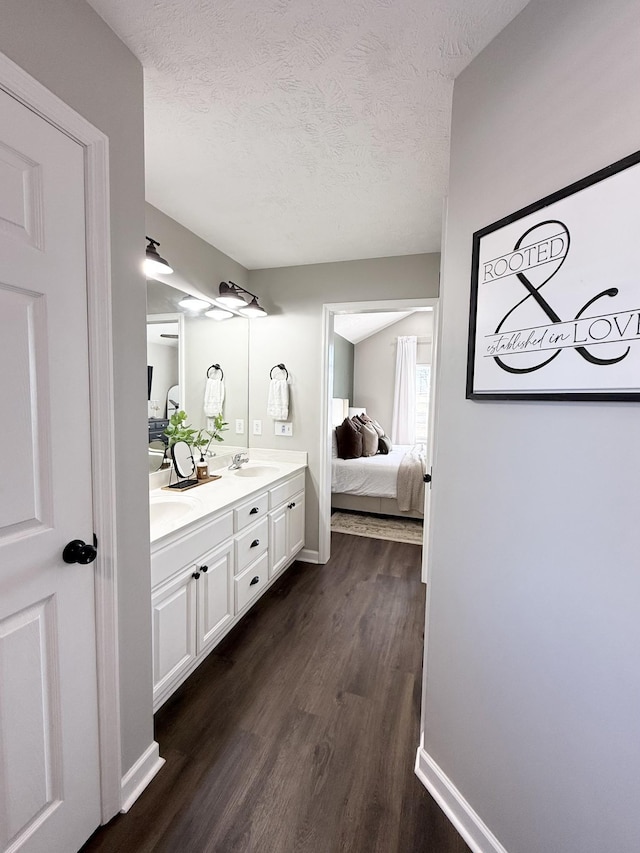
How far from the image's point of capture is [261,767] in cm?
134

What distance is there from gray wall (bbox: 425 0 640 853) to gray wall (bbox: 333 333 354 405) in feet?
14.6

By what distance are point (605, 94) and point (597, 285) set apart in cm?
40

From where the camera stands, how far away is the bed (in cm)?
391

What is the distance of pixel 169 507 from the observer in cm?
194

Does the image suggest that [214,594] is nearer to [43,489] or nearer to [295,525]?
[295,525]

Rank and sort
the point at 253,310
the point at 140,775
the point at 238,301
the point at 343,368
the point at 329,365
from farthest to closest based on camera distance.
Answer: the point at 343,368
the point at 329,365
the point at 253,310
the point at 238,301
the point at 140,775

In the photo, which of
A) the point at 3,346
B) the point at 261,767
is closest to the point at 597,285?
the point at 3,346

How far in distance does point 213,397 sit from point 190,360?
37 cm

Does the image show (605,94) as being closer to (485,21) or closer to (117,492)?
(485,21)

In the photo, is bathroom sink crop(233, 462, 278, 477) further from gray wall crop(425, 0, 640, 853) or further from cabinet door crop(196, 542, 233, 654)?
gray wall crop(425, 0, 640, 853)

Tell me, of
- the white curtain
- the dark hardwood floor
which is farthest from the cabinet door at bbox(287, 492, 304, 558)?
the white curtain

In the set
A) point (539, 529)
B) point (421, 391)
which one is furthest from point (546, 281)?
point (421, 391)

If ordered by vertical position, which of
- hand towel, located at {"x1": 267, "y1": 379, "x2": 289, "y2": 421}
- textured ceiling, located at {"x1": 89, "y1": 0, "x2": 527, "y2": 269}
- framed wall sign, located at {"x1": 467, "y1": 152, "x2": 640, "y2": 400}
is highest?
textured ceiling, located at {"x1": 89, "y1": 0, "x2": 527, "y2": 269}

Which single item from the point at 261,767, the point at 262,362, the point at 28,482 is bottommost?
the point at 261,767
